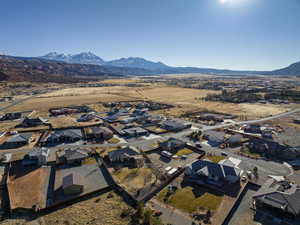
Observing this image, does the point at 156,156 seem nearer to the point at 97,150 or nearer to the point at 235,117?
the point at 97,150

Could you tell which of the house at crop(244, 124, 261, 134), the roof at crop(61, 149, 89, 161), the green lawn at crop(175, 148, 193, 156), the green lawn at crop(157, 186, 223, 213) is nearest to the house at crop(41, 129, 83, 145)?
the roof at crop(61, 149, 89, 161)

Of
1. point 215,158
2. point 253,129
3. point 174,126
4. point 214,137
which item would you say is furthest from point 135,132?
point 253,129

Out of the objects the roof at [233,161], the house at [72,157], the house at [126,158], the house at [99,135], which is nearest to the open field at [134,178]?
the house at [126,158]

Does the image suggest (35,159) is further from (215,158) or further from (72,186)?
(215,158)

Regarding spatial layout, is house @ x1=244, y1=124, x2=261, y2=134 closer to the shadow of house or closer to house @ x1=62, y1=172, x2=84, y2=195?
house @ x1=62, y1=172, x2=84, y2=195

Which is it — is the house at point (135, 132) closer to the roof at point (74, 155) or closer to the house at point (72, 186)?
the roof at point (74, 155)
